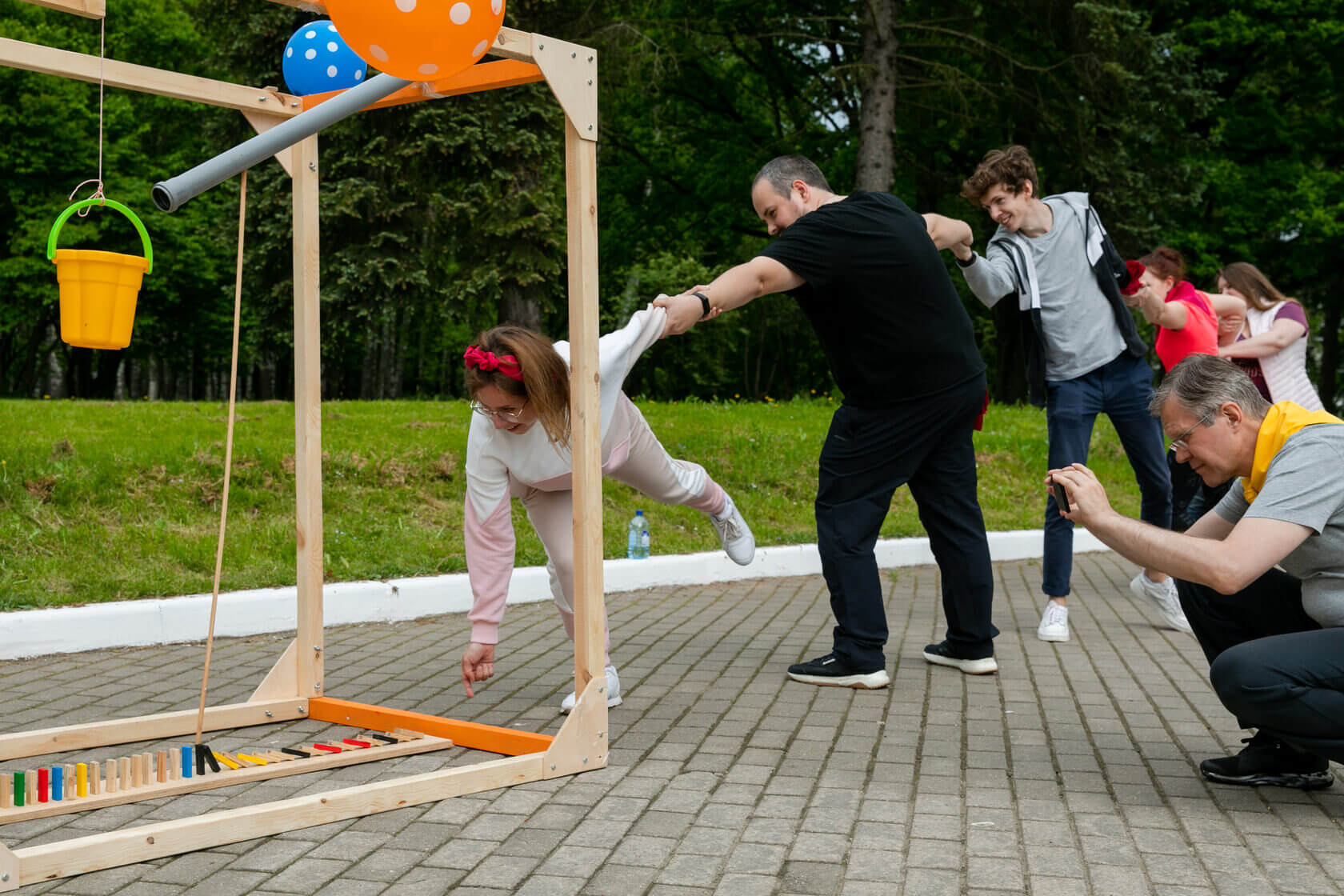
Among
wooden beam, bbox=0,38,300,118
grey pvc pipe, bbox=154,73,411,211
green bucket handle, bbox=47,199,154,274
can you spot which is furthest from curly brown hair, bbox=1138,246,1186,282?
green bucket handle, bbox=47,199,154,274

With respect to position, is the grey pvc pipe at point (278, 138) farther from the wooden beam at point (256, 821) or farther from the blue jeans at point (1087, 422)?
the blue jeans at point (1087, 422)

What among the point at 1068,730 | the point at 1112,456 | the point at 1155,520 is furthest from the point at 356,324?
the point at 1068,730

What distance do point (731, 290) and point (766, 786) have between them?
1.66 m

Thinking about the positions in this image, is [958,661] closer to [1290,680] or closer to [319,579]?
[1290,680]

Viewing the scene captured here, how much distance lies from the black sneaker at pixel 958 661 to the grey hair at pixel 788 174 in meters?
2.14

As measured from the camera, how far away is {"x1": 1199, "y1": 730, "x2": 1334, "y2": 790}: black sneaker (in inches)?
153

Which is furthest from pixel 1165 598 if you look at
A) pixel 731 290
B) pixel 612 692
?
pixel 731 290

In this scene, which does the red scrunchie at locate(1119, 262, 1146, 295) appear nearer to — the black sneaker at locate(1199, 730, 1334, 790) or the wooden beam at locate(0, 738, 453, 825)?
the black sneaker at locate(1199, 730, 1334, 790)

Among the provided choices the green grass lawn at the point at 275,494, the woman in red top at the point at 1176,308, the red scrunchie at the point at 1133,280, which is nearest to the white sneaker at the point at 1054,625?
the woman in red top at the point at 1176,308

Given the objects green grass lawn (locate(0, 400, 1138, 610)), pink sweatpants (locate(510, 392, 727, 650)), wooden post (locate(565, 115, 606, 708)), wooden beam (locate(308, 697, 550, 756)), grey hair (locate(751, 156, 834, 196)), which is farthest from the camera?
green grass lawn (locate(0, 400, 1138, 610))

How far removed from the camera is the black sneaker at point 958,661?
5.57 metres

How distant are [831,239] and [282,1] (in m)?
2.14

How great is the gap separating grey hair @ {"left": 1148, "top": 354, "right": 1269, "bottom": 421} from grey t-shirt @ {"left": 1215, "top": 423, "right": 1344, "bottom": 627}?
0.51 ft

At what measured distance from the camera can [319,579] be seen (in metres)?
4.84
